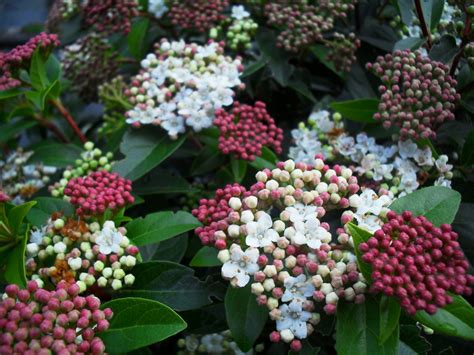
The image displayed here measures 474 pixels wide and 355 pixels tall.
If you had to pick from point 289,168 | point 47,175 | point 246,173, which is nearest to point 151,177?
point 246,173

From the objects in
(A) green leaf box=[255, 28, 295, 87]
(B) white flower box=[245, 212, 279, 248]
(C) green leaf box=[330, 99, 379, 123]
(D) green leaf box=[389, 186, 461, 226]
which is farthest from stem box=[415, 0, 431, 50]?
(B) white flower box=[245, 212, 279, 248]

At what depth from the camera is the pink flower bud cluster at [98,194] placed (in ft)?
4.91

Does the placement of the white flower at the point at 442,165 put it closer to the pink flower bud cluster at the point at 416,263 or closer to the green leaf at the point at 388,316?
the pink flower bud cluster at the point at 416,263

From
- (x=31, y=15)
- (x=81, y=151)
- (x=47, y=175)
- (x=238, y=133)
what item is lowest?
(x=31, y=15)

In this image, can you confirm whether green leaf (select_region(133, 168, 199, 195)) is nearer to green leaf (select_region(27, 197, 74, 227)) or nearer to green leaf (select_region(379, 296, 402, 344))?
green leaf (select_region(27, 197, 74, 227))

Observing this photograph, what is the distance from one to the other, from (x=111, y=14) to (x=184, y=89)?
77 cm

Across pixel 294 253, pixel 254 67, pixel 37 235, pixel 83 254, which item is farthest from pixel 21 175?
pixel 294 253

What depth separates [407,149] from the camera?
5.65 feet

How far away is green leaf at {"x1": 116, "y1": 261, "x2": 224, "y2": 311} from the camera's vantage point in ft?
4.75

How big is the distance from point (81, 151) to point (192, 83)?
0.57m

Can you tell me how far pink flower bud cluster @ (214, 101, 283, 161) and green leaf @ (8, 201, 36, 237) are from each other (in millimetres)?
611

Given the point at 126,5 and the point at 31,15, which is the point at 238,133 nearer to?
the point at 126,5


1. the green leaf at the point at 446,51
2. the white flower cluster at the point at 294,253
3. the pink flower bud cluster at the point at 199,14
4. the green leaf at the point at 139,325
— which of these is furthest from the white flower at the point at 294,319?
the pink flower bud cluster at the point at 199,14

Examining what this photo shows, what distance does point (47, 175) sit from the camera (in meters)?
2.27
